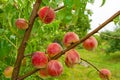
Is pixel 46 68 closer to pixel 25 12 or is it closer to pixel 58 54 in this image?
pixel 58 54

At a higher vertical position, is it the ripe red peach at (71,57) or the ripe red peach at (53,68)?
the ripe red peach at (71,57)

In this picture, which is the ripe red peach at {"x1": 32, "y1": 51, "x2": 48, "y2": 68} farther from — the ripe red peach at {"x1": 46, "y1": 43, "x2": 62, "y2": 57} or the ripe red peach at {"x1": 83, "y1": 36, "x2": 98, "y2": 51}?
the ripe red peach at {"x1": 83, "y1": 36, "x2": 98, "y2": 51}

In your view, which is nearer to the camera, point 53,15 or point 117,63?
point 53,15

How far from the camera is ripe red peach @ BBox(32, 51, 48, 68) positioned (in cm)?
112

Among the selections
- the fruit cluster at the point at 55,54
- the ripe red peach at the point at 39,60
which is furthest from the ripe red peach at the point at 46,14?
the ripe red peach at the point at 39,60

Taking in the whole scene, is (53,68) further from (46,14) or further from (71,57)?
(46,14)

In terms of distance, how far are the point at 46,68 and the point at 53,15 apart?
0.18 m

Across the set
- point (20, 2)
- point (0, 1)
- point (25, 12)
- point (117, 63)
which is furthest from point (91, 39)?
point (117, 63)

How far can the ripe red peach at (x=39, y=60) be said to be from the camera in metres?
1.12

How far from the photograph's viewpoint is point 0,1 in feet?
7.89

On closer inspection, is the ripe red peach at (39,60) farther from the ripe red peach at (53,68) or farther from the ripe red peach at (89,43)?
the ripe red peach at (89,43)

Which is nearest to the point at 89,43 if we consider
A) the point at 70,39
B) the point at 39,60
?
the point at 70,39

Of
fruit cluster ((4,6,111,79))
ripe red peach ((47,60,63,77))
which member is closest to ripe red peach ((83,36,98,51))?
fruit cluster ((4,6,111,79))

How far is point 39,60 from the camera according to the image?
112 cm
